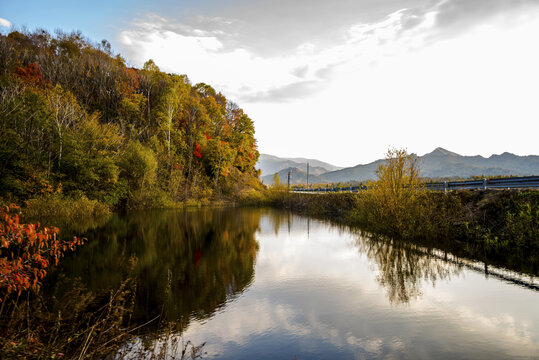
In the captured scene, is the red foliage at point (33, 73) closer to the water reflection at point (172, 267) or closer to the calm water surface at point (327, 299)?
the water reflection at point (172, 267)

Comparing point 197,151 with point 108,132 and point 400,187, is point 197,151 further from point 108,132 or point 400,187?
point 400,187

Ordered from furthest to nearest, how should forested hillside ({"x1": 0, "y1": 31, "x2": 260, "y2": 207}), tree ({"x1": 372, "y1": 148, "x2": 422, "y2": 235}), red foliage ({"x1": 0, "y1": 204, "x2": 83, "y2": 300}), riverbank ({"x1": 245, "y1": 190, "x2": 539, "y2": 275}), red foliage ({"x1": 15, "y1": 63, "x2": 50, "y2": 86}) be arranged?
red foliage ({"x1": 15, "y1": 63, "x2": 50, "y2": 86})
forested hillside ({"x1": 0, "y1": 31, "x2": 260, "y2": 207})
tree ({"x1": 372, "y1": 148, "x2": 422, "y2": 235})
riverbank ({"x1": 245, "y1": 190, "x2": 539, "y2": 275})
red foliage ({"x1": 0, "y1": 204, "x2": 83, "y2": 300})

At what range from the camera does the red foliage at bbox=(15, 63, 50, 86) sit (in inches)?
1494

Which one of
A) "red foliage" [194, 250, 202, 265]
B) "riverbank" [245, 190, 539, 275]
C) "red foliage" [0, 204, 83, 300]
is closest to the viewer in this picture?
"red foliage" [0, 204, 83, 300]

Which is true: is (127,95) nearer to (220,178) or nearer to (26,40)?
(220,178)

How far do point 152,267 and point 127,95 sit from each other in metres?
40.7

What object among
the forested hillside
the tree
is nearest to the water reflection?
the tree

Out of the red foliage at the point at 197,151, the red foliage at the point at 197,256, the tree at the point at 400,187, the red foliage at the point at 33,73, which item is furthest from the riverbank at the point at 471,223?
the red foliage at the point at 33,73

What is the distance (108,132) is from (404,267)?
30.0m

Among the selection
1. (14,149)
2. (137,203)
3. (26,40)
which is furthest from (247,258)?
(26,40)

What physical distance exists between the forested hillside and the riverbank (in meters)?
24.2

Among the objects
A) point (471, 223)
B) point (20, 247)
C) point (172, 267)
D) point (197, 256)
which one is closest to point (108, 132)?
point (197, 256)

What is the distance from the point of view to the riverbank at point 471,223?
13.2 meters

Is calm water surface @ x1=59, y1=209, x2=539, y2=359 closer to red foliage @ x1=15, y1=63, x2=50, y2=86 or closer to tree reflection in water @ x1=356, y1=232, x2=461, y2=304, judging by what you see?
tree reflection in water @ x1=356, y1=232, x2=461, y2=304
